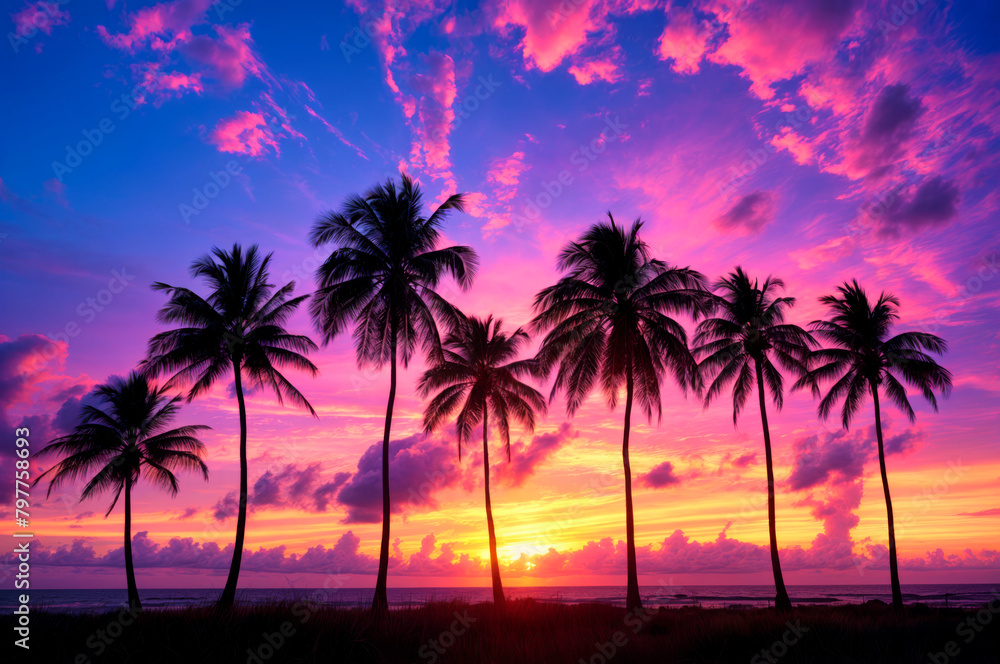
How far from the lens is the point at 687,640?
9.33 m

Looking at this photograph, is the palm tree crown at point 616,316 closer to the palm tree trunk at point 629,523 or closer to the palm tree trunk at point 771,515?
the palm tree trunk at point 629,523

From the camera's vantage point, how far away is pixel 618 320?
22.6m

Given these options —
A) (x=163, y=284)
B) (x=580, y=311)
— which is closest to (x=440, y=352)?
(x=580, y=311)

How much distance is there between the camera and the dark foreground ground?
7.49 metres

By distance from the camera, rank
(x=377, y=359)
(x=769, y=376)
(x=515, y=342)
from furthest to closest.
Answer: (x=515, y=342), (x=769, y=376), (x=377, y=359)

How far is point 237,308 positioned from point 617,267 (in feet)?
52.4

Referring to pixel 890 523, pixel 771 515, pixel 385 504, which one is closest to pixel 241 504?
pixel 385 504

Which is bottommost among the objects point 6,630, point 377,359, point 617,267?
point 6,630

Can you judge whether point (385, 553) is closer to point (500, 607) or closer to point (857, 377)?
point (500, 607)

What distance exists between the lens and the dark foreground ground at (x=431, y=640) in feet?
24.6

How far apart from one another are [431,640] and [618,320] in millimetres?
16149

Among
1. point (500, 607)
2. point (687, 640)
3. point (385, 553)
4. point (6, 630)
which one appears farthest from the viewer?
point (385, 553)

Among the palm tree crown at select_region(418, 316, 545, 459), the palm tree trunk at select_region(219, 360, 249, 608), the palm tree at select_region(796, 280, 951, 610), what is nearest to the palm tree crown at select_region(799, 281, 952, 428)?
the palm tree at select_region(796, 280, 951, 610)

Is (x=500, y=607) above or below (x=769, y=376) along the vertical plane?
below
